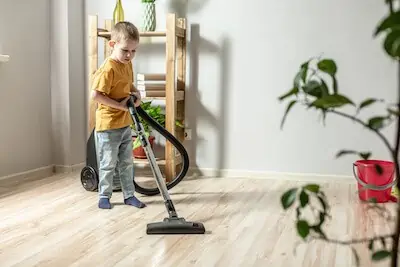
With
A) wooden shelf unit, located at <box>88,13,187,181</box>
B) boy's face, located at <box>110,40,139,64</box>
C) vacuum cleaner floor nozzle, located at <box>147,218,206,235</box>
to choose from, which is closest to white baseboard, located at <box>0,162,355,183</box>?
wooden shelf unit, located at <box>88,13,187,181</box>

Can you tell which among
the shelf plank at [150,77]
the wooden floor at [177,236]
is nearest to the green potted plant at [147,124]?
the shelf plank at [150,77]

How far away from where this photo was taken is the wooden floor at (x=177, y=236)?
6.36 feet

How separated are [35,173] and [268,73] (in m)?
1.80

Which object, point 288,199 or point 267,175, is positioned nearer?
point 288,199

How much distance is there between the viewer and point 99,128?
2678mm

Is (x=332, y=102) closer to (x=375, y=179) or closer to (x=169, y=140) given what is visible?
(x=169, y=140)

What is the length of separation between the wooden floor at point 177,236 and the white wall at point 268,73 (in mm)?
332

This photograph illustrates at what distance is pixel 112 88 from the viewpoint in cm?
264

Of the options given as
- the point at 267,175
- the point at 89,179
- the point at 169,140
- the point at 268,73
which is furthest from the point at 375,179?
the point at 89,179

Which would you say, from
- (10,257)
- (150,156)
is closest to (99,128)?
(150,156)

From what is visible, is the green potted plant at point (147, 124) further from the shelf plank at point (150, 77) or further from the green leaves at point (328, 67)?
the green leaves at point (328, 67)

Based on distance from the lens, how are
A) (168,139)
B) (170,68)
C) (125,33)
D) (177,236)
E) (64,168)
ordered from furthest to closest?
(64,168) < (170,68) < (168,139) < (125,33) < (177,236)

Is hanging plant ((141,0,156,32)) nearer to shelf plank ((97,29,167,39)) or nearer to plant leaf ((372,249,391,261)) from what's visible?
shelf plank ((97,29,167,39))

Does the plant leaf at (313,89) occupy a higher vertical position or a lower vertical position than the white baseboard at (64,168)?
higher
